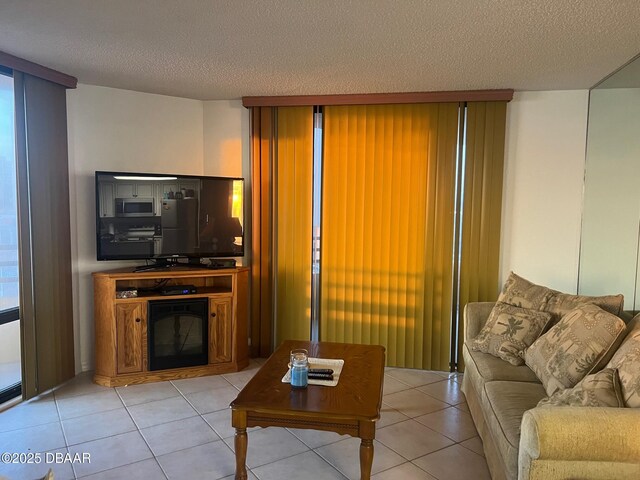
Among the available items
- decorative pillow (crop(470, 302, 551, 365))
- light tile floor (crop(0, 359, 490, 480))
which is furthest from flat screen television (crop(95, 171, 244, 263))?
decorative pillow (crop(470, 302, 551, 365))

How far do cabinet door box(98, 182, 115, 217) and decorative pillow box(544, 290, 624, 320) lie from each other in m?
3.26

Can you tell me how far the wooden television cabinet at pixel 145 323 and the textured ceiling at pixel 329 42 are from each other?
1.54 metres

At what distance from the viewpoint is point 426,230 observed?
3.96 m

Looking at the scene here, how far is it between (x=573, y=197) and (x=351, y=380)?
99.1 inches

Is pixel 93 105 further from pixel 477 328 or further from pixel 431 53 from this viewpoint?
pixel 477 328

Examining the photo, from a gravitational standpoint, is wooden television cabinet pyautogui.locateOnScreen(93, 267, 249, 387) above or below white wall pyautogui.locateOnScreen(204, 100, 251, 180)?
below

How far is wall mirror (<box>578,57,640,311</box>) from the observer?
3150 millimetres

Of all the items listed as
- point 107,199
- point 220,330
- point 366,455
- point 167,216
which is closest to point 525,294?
point 366,455

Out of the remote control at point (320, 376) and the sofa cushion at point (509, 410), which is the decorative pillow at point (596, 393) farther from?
the remote control at point (320, 376)

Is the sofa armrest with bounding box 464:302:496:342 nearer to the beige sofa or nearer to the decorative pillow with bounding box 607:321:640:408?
the decorative pillow with bounding box 607:321:640:408

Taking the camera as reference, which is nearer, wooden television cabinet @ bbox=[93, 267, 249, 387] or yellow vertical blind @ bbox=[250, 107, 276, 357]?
wooden television cabinet @ bbox=[93, 267, 249, 387]

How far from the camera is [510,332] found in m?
2.99

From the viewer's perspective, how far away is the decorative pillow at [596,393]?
6.19ft

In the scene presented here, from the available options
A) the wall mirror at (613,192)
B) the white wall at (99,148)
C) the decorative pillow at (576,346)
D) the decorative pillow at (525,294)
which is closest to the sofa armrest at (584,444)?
the decorative pillow at (576,346)
